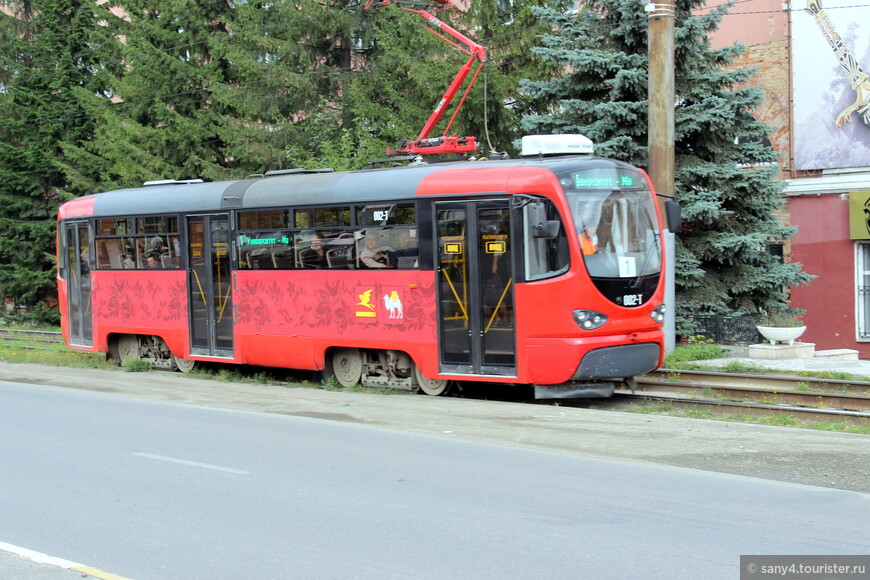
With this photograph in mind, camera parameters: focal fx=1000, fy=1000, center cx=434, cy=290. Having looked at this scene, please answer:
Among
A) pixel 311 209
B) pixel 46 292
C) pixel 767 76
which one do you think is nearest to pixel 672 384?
pixel 311 209

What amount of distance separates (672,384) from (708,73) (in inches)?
350

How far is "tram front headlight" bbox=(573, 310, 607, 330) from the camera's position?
13.0 meters

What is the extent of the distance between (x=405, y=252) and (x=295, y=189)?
2.59m

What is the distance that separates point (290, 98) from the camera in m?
29.7

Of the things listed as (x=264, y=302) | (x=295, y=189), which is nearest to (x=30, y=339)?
(x=264, y=302)

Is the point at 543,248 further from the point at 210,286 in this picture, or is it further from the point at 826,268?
the point at 826,268

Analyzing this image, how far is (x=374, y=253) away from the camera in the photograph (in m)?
14.9

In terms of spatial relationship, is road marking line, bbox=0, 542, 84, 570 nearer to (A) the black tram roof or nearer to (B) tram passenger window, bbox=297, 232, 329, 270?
(A) the black tram roof

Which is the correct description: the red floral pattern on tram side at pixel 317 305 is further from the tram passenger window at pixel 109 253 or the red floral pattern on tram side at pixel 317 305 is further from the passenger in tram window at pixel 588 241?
the tram passenger window at pixel 109 253

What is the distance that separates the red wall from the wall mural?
1.00 meters

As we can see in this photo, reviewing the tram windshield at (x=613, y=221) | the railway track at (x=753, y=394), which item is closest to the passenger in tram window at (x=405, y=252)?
the tram windshield at (x=613, y=221)

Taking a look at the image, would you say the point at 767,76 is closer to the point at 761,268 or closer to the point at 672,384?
the point at 761,268

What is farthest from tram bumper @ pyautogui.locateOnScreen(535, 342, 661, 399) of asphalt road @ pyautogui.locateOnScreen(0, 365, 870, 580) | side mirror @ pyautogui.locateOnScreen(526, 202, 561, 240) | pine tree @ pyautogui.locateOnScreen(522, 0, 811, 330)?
pine tree @ pyautogui.locateOnScreen(522, 0, 811, 330)

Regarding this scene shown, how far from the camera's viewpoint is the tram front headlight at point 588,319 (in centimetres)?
1296
